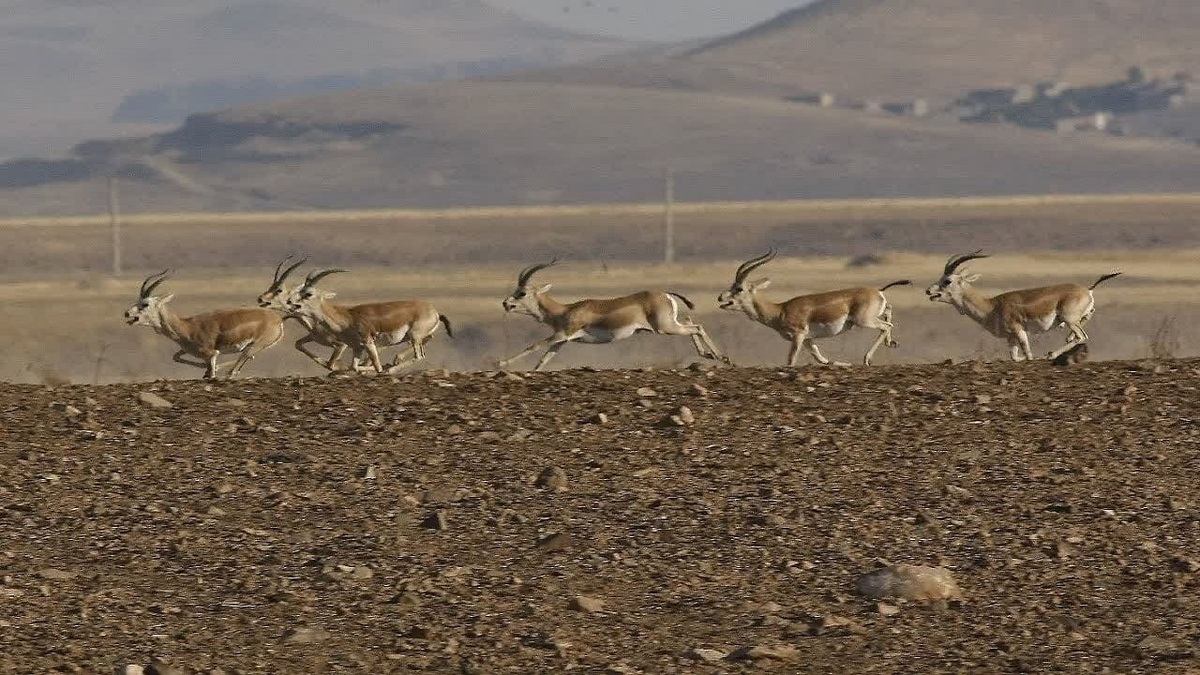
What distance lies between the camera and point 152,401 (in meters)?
11.1

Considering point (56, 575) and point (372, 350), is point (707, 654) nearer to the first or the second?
point (56, 575)

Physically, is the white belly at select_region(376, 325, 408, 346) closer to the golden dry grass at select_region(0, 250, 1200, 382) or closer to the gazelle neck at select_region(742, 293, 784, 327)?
the golden dry grass at select_region(0, 250, 1200, 382)

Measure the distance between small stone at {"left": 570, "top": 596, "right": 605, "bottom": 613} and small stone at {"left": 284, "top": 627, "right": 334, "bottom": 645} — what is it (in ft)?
2.82

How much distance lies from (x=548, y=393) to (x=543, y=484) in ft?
6.45

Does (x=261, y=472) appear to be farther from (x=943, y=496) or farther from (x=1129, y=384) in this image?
(x=1129, y=384)

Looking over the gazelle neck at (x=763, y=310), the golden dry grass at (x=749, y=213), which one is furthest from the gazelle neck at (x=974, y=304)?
the golden dry grass at (x=749, y=213)

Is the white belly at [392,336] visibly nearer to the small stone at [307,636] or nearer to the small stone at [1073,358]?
the small stone at [1073,358]

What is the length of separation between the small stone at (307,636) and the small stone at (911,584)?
6.21 feet

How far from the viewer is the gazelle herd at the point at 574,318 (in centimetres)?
1678

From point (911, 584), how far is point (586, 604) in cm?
114

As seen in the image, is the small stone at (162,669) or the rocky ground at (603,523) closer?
the small stone at (162,669)

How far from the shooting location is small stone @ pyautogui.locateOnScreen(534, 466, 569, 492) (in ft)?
30.4

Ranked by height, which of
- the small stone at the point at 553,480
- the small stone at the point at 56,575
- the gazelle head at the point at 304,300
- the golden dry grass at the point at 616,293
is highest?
the small stone at the point at 553,480

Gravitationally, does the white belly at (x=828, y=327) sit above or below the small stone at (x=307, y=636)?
below
